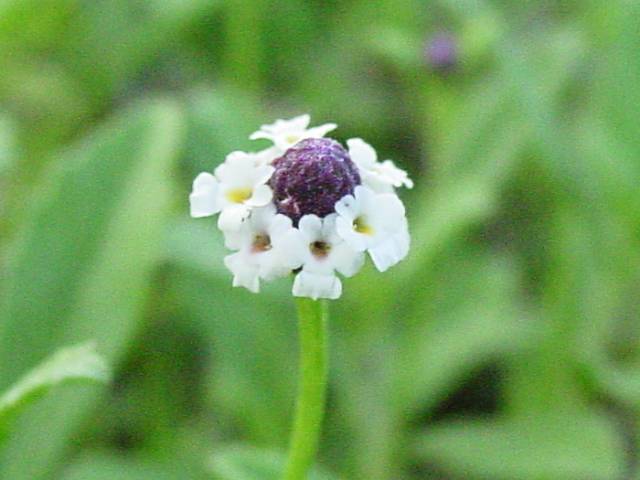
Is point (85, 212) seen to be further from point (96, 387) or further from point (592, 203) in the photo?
point (592, 203)

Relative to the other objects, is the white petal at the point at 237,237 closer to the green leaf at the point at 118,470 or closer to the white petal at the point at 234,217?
the white petal at the point at 234,217

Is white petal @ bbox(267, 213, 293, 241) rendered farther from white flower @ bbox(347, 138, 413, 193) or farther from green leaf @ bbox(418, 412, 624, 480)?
green leaf @ bbox(418, 412, 624, 480)

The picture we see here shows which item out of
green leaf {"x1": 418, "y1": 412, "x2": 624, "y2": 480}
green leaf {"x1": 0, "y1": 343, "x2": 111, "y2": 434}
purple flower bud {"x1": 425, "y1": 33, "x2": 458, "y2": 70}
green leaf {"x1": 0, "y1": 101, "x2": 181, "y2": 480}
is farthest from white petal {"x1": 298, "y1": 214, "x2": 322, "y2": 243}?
purple flower bud {"x1": 425, "y1": 33, "x2": 458, "y2": 70}

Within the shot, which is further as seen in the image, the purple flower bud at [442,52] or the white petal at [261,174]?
the purple flower bud at [442,52]

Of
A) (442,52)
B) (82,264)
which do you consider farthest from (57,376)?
(442,52)

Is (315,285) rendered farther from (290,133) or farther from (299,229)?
(290,133)

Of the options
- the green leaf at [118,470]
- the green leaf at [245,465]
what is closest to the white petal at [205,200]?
the green leaf at [245,465]

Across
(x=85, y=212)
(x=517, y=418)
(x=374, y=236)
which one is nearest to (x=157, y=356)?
(x=85, y=212)
